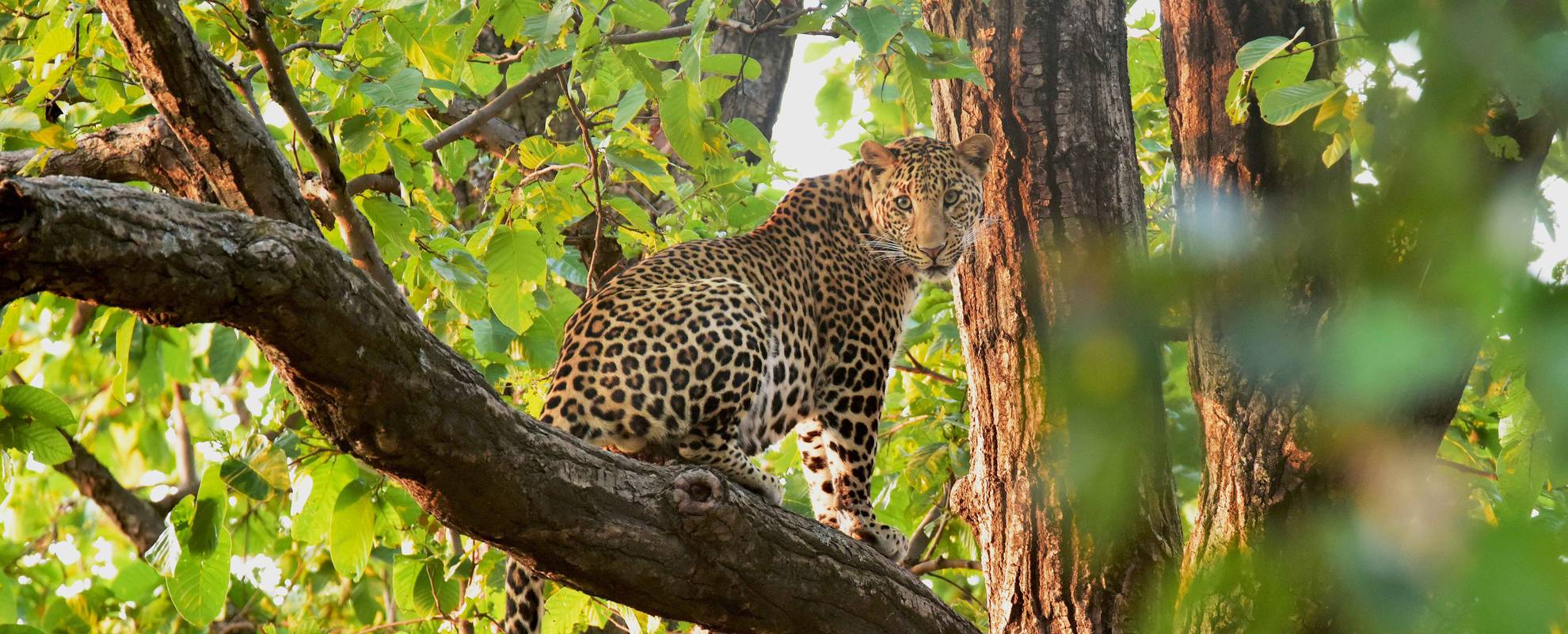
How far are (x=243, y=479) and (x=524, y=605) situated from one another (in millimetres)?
1084

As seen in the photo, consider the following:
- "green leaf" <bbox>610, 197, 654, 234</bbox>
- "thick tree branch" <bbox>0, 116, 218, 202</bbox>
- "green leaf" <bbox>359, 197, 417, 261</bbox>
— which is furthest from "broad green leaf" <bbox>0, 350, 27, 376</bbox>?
"green leaf" <bbox>610, 197, 654, 234</bbox>

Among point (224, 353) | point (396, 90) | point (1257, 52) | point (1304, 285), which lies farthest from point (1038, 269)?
point (224, 353)

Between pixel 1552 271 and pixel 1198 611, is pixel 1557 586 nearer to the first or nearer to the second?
pixel 1552 271

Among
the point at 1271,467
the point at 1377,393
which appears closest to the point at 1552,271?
the point at 1377,393

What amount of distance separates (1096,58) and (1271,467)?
219cm

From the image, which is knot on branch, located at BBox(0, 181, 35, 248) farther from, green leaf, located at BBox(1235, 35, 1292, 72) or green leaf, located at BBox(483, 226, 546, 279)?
green leaf, located at BBox(483, 226, 546, 279)

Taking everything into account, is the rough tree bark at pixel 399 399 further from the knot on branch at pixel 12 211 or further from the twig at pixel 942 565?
the twig at pixel 942 565

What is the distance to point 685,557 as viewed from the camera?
144 inches

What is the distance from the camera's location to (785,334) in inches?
222

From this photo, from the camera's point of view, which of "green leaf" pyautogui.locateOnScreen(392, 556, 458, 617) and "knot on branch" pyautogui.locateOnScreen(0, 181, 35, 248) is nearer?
"knot on branch" pyautogui.locateOnScreen(0, 181, 35, 248)

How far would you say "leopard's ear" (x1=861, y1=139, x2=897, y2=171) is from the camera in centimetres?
636

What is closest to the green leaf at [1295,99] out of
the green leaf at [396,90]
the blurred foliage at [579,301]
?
the blurred foliage at [579,301]

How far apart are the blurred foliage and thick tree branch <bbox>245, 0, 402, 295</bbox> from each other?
242 mm

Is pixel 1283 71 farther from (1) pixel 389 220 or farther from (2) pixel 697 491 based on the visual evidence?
(1) pixel 389 220
